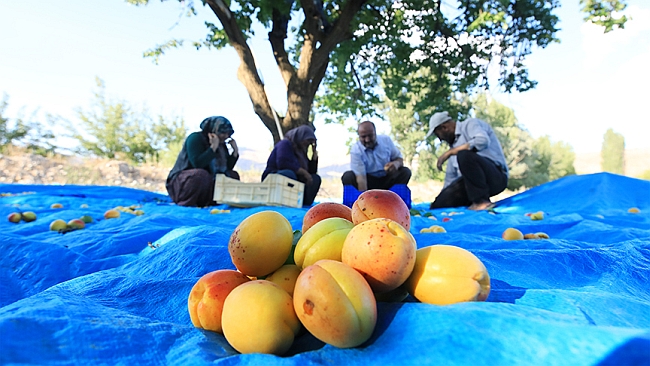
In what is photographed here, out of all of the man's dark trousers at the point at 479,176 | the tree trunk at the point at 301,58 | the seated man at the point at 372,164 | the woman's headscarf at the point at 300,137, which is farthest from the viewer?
the tree trunk at the point at 301,58

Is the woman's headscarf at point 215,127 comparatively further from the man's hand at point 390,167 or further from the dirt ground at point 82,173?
the dirt ground at point 82,173

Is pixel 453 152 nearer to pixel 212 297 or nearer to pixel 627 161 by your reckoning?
pixel 212 297

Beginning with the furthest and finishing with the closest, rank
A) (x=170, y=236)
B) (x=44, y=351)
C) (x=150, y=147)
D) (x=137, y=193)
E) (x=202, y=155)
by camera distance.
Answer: (x=150, y=147)
(x=137, y=193)
(x=202, y=155)
(x=170, y=236)
(x=44, y=351)

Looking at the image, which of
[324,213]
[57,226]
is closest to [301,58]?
[57,226]

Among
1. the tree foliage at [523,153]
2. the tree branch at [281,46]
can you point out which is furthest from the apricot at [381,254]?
the tree foliage at [523,153]

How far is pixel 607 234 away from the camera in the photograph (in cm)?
264

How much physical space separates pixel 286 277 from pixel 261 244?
0.11 meters

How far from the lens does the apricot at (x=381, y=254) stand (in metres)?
0.87

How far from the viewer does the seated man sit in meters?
5.96

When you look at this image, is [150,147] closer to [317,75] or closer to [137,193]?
[137,193]

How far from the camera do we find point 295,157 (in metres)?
6.13

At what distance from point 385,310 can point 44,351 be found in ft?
2.30

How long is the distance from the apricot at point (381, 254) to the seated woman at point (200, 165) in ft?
16.0

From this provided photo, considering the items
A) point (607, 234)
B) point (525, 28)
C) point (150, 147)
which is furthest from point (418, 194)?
point (607, 234)
